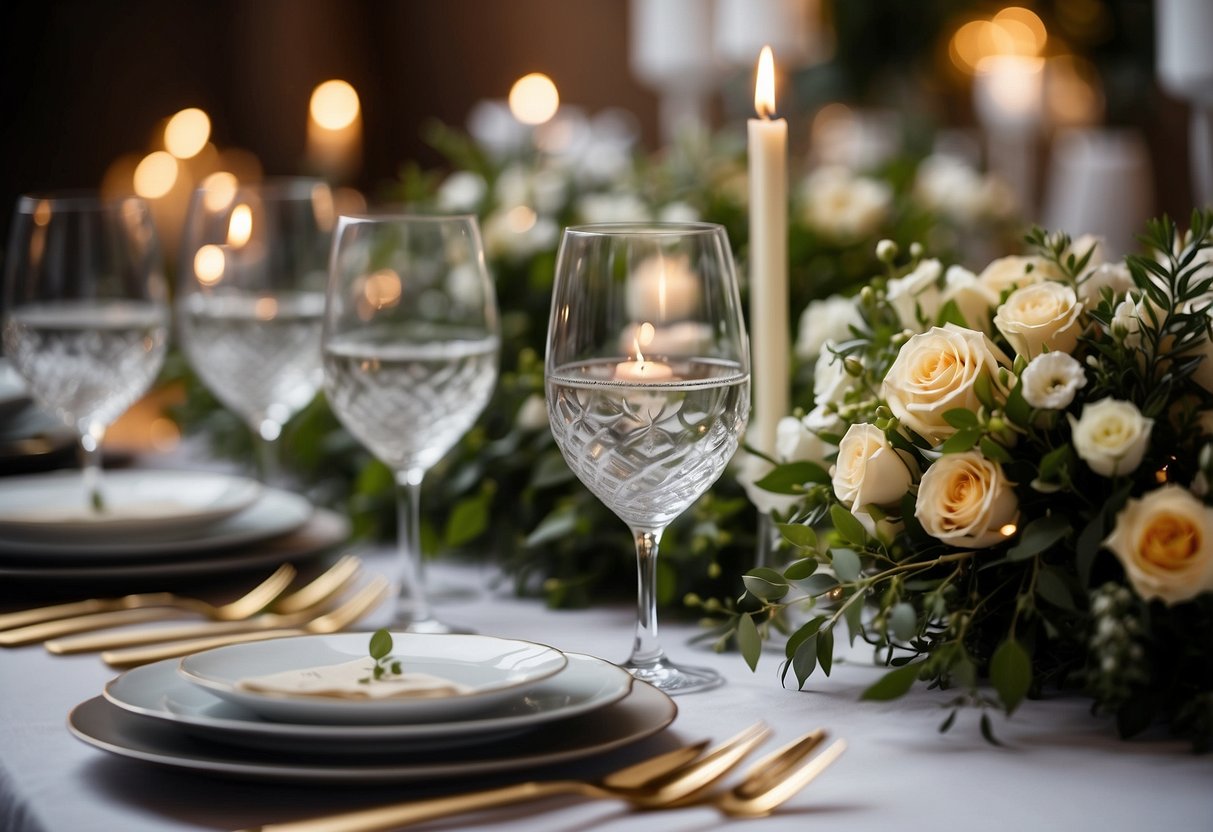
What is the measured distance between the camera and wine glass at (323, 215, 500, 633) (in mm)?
1060

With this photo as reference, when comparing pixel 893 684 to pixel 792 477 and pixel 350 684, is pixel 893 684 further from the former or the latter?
pixel 350 684

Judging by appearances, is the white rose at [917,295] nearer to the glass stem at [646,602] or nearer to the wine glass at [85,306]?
the glass stem at [646,602]

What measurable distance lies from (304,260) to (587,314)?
596 millimetres

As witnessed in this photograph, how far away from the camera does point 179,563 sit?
3.82 ft

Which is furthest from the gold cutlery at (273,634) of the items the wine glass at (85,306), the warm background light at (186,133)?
the warm background light at (186,133)

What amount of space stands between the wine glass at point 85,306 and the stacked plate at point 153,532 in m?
0.05

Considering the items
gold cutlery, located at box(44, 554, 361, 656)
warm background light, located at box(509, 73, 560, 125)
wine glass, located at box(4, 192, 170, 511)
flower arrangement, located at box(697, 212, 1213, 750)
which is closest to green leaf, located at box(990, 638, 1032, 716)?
flower arrangement, located at box(697, 212, 1213, 750)

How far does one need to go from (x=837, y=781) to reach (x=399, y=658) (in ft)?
0.85

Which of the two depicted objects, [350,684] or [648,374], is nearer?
[350,684]

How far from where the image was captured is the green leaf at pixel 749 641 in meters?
0.86

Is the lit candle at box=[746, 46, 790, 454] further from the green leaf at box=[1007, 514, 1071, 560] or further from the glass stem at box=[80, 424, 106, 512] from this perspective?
the glass stem at box=[80, 424, 106, 512]

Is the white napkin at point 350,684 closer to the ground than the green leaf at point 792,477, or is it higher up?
closer to the ground

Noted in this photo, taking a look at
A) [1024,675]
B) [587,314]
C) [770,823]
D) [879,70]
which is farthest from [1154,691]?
[879,70]

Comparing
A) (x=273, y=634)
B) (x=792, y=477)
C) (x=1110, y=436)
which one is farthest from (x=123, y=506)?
(x=1110, y=436)
